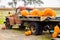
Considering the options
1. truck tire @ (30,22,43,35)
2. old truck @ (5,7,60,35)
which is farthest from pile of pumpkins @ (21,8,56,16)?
truck tire @ (30,22,43,35)

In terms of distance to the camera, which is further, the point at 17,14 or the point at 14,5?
the point at 14,5

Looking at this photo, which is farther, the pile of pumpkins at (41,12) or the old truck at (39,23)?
the pile of pumpkins at (41,12)

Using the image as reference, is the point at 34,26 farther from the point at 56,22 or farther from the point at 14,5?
the point at 14,5

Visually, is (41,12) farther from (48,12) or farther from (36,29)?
(36,29)

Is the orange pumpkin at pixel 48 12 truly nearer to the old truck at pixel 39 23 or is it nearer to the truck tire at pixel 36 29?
the old truck at pixel 39 23

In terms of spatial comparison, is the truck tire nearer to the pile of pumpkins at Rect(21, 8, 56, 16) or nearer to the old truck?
the old truck

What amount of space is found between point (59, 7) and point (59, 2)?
0.58 m

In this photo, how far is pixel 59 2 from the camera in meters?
15.4

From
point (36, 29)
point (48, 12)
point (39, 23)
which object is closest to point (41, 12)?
point (48, 12)

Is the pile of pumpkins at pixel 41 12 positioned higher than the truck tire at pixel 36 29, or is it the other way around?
the pile of pumpkins at pixel 41 12

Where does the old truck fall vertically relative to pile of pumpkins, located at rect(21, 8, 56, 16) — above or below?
below

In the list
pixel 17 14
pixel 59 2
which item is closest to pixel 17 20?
pixel 17 14

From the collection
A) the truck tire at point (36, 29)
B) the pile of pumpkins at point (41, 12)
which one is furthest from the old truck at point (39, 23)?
the pile of pumpkins at point (41, 12)

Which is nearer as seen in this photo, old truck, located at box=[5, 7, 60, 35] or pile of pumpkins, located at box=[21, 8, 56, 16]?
old truck, located at box=[5, 7, 60, 35]
